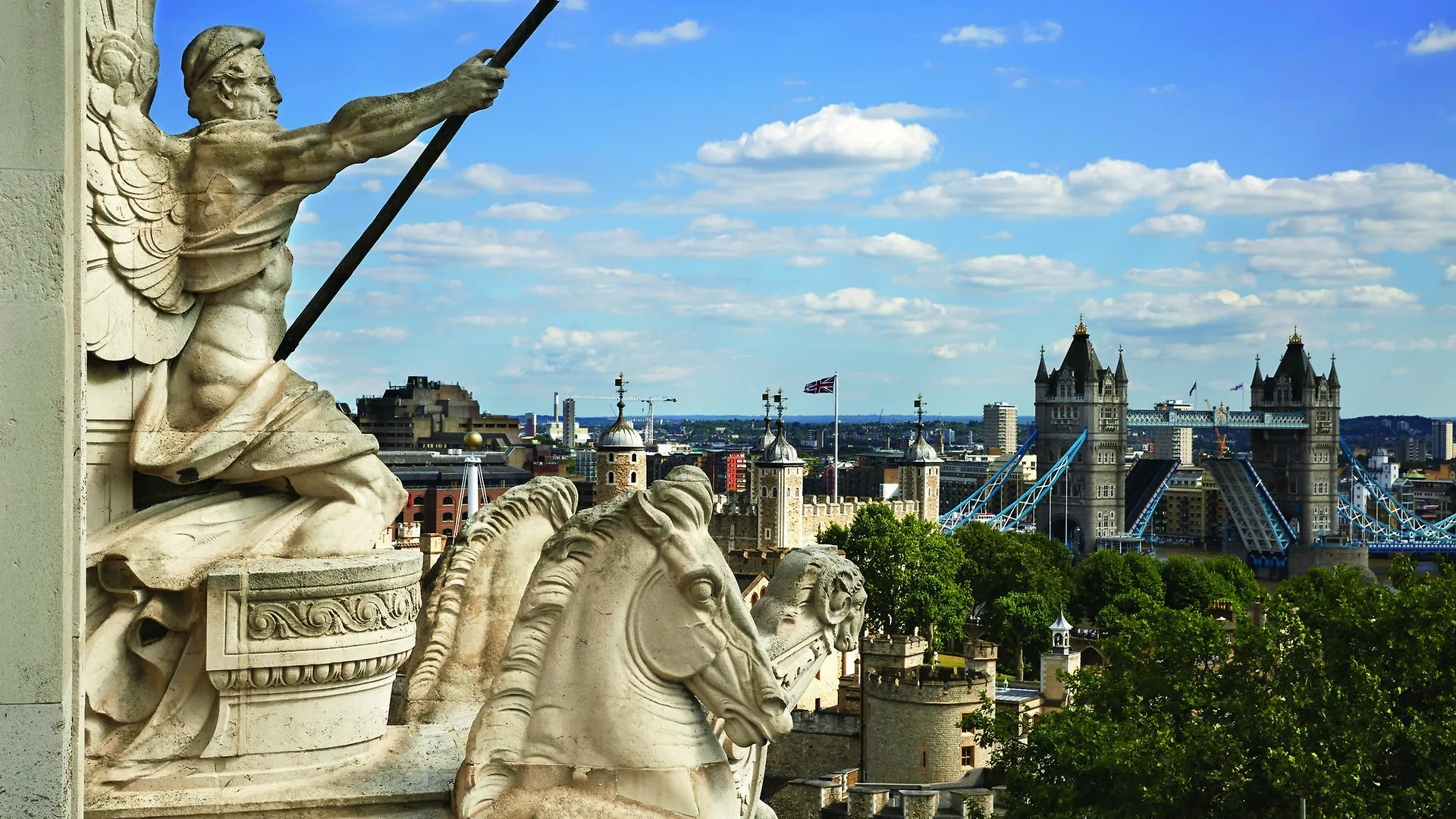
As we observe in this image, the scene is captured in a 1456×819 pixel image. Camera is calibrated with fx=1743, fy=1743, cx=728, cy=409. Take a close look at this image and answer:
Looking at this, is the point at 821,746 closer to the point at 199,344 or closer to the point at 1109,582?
the point at 1109,582

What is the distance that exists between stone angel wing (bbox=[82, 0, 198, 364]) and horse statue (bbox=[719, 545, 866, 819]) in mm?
2778

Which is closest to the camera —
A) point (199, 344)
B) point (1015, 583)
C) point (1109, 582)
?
point (199, 344)

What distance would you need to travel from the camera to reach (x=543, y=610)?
6.69 metres

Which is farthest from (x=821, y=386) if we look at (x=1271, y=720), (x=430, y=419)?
(x=1271, y=720)

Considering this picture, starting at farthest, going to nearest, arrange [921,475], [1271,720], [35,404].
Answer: [921,475] < [1271,720] < [35,404]

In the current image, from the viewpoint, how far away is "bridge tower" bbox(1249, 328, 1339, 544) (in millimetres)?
151500

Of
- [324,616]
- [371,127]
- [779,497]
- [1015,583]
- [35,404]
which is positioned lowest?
[1015,583]

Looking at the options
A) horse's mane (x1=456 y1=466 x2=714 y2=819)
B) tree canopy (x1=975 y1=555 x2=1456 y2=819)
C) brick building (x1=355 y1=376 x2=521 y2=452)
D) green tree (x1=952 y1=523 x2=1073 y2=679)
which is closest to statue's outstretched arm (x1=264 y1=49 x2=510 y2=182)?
horse's mane (x1=456 y1=466 x2=714 y2=819)

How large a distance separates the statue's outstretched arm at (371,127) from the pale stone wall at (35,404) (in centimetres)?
148

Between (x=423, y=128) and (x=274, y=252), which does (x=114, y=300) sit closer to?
(x=274, y=252)

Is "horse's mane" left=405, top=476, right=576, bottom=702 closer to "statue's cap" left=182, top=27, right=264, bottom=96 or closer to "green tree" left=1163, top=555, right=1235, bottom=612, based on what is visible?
"statue's cap" left=182, top=27, right=264, bottom=96

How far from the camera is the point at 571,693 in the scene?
6.65 meters

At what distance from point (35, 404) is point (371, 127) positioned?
207 centimetres

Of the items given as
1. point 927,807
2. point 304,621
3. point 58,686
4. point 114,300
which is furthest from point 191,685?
point 927,807
